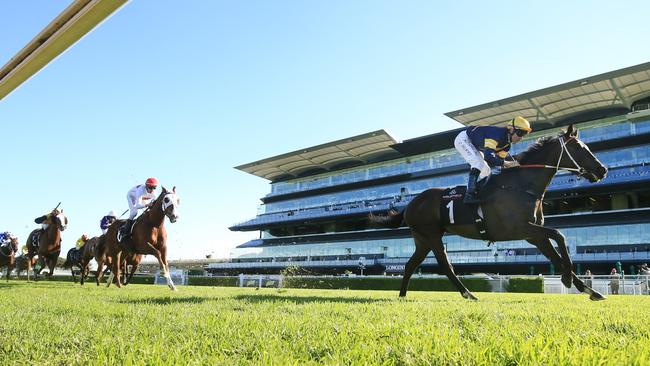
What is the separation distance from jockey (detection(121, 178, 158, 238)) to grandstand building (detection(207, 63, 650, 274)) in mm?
20860

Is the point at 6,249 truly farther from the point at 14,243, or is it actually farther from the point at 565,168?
the point at 565,168

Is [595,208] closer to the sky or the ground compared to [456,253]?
closer to the sky

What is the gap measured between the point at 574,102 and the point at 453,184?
54.7 ft

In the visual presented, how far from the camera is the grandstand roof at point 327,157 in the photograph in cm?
7006

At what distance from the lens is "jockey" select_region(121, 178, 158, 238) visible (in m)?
13.0

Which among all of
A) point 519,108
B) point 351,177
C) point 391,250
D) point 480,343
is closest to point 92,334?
point 480,343

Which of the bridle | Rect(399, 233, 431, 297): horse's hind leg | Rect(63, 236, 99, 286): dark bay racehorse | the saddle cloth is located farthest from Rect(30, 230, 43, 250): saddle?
the bridle

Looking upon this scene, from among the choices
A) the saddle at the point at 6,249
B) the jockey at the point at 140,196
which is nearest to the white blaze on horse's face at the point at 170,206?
the jockey at the point at 140,196

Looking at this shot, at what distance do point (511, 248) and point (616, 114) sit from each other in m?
18.1

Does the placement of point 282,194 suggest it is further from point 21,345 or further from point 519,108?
point 21,345

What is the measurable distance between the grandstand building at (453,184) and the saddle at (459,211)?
23160mm

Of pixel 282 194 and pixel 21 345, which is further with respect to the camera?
pixel 282 194

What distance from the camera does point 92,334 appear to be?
120 inches

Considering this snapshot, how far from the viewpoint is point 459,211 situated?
28.0 feet
